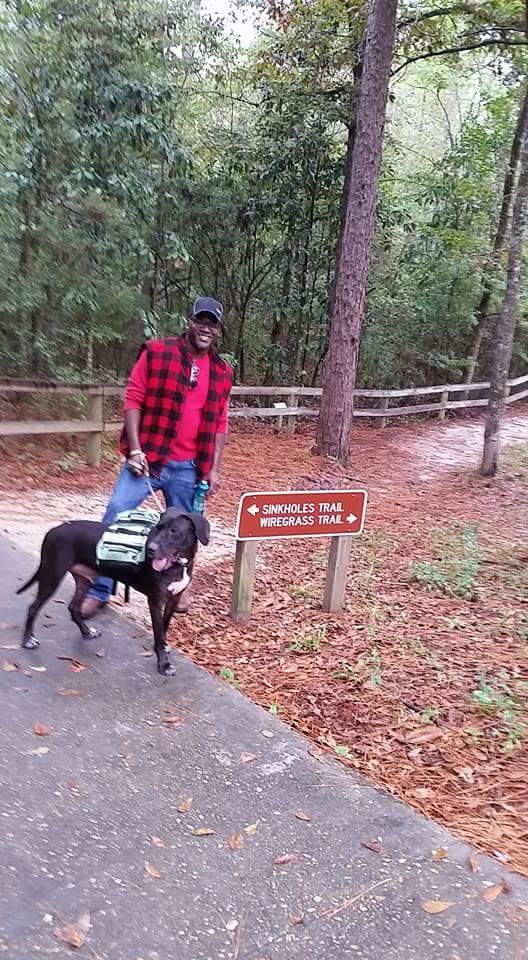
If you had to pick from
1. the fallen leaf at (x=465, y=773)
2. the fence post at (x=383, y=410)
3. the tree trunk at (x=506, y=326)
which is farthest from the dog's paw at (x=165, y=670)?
the fence post at (x=383, y=410)

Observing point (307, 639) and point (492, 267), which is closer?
point (307, 639)

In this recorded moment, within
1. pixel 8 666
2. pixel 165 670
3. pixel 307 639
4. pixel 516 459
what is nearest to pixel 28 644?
pixel 8 666

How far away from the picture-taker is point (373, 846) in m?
2.76

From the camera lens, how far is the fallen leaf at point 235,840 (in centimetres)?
268

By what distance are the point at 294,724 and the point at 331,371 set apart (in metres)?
7.13

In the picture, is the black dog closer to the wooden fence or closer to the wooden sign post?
the wooden sign post

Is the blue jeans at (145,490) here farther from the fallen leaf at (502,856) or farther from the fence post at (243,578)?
the fallen leaf at (502,856)

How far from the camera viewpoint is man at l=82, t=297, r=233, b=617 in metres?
4.13

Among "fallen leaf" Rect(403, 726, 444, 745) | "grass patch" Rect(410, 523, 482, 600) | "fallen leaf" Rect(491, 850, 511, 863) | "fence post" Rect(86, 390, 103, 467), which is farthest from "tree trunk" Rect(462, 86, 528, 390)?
"fallen leaf" Rect(491, 850, 511, 863)

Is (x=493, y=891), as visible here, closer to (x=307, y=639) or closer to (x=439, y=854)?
(x=439, y=854)

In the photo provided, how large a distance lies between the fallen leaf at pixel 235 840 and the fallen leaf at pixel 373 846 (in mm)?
455

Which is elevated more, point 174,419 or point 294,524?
point 174,419

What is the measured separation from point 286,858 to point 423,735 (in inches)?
49.4

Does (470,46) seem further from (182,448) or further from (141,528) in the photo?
(141,528)
